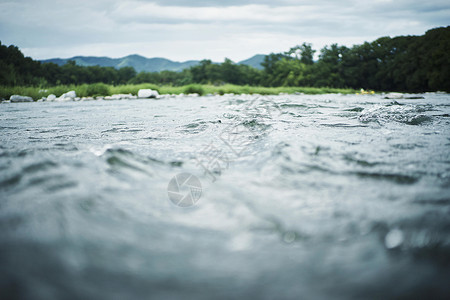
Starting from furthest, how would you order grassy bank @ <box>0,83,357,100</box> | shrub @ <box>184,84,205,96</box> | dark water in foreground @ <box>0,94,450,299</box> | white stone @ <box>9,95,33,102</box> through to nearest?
1. shrub @ <box>184,84,205,96</box>
2. grassy bank @ <box>0,83,357,100</box>
3. white stone @ <box>9,95,33,102</box>
4. dark water in foreground @ <box>0,94,450,299</box>

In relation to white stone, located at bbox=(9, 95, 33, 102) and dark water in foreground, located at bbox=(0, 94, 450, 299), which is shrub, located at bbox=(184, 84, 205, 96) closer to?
white stone, located at bbox=(9, 95, 33, 102)

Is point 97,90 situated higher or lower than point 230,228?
higher

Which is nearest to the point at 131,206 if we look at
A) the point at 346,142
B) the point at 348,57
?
the point at 346,142

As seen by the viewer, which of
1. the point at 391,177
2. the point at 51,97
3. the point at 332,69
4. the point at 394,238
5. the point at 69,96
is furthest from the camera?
the point at 332,69

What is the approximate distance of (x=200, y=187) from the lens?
1400 mm

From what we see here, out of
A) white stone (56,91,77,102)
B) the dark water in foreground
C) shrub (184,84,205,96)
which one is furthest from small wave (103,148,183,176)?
shrub (184,84,205,96)

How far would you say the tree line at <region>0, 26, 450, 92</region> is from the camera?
23125 millimetres

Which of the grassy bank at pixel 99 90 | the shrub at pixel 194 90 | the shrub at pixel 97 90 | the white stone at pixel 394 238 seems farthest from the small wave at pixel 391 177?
the shrub at pixel 194 90

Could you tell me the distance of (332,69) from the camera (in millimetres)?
36938

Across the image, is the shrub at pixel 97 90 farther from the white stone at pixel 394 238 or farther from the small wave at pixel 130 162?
the white stone at pixel 394 238

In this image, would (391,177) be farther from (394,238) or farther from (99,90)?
(99,90)

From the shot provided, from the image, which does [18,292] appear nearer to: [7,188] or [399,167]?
[7,188]

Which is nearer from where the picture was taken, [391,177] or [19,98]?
[391,177]

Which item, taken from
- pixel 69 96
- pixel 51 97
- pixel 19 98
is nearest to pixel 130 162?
pixel 19 98
